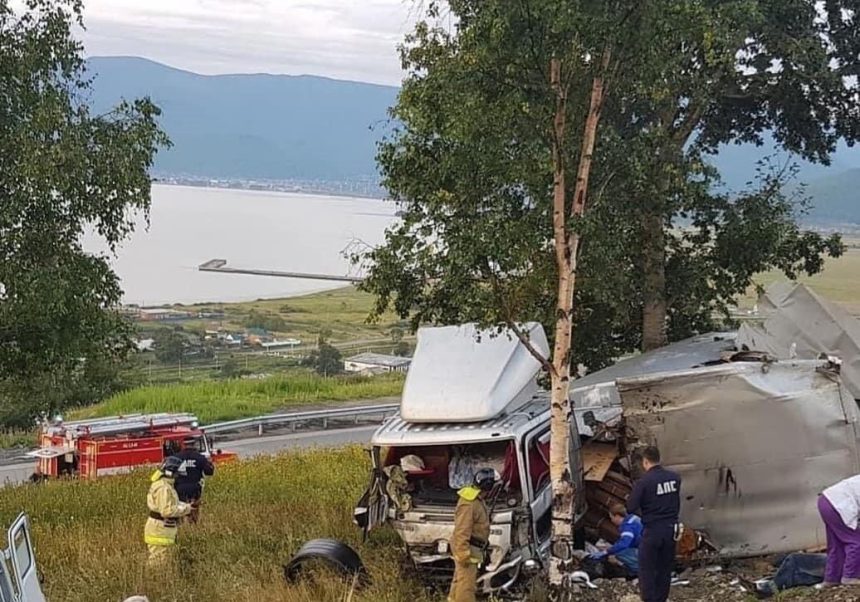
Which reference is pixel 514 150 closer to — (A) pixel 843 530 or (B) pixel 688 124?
(A) pixel 843 530

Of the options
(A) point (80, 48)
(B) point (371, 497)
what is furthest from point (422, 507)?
(A) point (80, 48)

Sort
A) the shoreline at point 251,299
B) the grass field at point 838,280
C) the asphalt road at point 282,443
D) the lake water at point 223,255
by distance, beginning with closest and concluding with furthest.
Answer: the grass field at point 838,280 → the asphalt road at point 282,443 → the shoreline at point 251,299 → the lake water at point 223,255

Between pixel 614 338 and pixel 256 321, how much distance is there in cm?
5692

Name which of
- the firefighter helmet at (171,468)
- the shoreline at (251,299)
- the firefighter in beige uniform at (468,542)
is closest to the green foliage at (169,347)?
the shoreline at (251,299)

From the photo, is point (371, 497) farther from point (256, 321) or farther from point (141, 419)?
point (256, 321)

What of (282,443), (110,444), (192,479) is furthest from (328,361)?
(192,479)

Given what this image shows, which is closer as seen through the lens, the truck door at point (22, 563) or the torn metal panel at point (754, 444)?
the truck door at point (22, 563)

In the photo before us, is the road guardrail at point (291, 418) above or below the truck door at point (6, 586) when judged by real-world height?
below

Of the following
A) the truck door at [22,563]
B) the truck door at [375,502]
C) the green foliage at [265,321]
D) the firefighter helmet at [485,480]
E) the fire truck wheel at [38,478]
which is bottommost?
the green foliage at [265,321]

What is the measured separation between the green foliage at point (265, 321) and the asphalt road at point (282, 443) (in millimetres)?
40302

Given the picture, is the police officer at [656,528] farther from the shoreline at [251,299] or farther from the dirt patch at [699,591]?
the shoreline at [251,299]

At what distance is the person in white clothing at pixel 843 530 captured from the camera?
8273mm

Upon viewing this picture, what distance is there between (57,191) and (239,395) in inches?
1032

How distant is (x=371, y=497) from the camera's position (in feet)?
32.1
